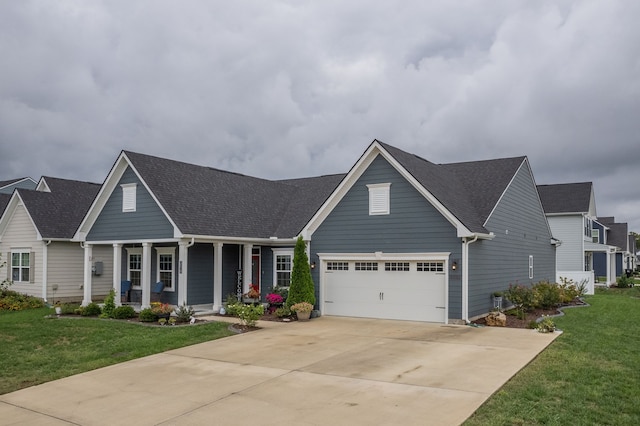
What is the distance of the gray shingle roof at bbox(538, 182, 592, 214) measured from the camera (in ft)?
124

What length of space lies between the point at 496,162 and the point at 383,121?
198 inches

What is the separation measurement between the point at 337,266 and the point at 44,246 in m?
13.8

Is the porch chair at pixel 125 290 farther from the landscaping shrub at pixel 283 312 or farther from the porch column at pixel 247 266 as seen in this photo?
the landscaping shrub at pixel 283 312

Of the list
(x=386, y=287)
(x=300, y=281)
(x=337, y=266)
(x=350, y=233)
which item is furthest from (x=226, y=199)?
(x=386, y=287)

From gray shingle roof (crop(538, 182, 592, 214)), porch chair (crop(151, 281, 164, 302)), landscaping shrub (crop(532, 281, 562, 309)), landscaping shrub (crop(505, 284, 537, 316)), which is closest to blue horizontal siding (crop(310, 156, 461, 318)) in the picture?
landscaping shrub (crop(505, 284, 537, 316))

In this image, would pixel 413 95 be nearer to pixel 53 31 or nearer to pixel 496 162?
pixel 496 162

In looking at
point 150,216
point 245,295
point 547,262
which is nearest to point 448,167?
point 547,262

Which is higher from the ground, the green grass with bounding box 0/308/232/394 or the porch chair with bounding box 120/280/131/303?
the porch chair with bounding box 120/280/131/303

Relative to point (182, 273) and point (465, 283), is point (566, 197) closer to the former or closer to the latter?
point (465, 283)

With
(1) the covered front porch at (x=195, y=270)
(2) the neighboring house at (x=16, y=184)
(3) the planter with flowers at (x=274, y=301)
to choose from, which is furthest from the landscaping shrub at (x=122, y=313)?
(2) the neighboring house at (x=16, y=184)

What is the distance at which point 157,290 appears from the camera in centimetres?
2173

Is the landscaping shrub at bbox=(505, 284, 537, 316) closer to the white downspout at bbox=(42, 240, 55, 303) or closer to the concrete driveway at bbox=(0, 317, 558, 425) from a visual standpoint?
the concrete driveway at bbox=(0, 317, 558, 425)

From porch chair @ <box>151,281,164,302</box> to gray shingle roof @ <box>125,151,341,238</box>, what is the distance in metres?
3.61

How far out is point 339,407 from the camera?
820cm
